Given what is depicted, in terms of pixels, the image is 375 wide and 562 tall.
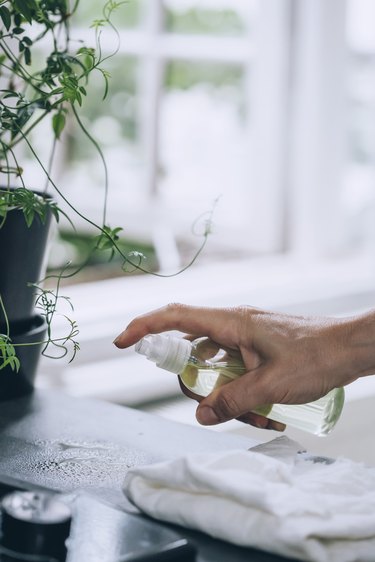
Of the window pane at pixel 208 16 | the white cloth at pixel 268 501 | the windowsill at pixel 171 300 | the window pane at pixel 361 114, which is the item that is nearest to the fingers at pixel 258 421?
the white cloth at pixel 268 501

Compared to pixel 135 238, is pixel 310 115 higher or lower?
higher

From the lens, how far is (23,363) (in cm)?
132

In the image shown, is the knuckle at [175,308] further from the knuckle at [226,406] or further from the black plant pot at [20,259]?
the black plant pot at [20,259]

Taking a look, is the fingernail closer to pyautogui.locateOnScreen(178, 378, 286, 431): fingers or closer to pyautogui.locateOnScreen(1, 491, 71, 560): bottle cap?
pyautogui.locateOnScreen(178, 378, 286, 431): fingers

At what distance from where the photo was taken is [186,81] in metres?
2.63

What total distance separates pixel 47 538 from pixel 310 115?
1.83m

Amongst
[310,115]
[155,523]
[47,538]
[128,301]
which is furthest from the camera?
[310,115]

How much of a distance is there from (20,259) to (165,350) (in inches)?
11.7

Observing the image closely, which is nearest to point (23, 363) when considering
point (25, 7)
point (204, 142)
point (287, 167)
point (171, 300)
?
point (25, 7)

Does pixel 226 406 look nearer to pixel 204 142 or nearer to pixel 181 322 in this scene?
pixel 181 322

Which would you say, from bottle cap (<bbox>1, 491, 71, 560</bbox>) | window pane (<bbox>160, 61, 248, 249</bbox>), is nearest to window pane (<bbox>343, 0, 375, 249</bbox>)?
window pane (<bbox>160, 61, 248, 249</bbox>)

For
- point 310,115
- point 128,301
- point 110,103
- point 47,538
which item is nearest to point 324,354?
point 47,538

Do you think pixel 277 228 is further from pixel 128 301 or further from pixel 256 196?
pixel 128 301

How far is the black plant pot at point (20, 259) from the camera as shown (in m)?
1.26
